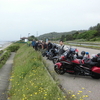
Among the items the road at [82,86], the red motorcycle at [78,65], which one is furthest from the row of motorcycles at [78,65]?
the road at [82,86]

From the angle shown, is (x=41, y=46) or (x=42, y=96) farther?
(x=41, y=46)

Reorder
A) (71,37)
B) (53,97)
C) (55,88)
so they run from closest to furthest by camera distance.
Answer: (53,97) < (55,88) < (71,37)

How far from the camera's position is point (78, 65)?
7406 mm

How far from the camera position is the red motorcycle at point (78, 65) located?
6.84m

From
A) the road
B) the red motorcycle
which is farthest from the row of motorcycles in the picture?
the road

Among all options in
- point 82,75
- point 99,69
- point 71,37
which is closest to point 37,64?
point 82,75

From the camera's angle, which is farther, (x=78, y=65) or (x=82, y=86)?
(x=78, y=65)

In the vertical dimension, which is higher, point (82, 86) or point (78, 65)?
point (78, 65)

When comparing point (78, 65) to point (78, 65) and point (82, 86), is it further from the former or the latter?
point (82, 86)

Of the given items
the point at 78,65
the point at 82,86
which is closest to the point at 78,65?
the point at 78,65

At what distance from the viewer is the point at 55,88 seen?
5.63 m

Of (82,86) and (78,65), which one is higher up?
(78,65)

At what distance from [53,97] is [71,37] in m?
85.8

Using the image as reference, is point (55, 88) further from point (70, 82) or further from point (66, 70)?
point (66, 70)
